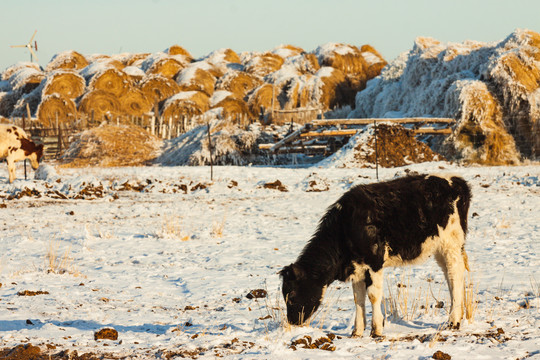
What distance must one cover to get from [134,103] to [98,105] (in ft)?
7.95

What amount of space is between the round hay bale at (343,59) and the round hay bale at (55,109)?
20484mm

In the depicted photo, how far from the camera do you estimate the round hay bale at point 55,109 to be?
32.0 metres

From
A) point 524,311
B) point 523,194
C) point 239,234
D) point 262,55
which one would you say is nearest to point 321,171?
→ point 523,194

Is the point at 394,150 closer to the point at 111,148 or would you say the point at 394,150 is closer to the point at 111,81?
the point at 111,148

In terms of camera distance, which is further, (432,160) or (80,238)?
(432,160)

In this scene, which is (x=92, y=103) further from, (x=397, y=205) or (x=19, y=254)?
(x=397, y=205)

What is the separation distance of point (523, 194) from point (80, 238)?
1093cm

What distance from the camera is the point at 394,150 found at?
2025 centimetres

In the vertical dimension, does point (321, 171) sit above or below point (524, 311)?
above

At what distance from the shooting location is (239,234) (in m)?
10.3

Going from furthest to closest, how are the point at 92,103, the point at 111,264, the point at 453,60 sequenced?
the point at 92,103, the point at 453,60, the point at 111,264

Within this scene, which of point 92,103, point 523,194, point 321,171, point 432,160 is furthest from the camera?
point 92,103

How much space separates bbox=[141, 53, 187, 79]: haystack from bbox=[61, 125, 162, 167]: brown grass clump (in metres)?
15.5

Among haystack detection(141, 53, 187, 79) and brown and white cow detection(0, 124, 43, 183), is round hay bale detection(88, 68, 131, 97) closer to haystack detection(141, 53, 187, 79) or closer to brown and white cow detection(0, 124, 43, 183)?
haystack detection(141, 53, 187, 79)
